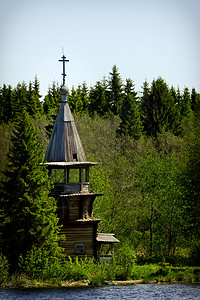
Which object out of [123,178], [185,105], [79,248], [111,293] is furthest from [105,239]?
[185,105]

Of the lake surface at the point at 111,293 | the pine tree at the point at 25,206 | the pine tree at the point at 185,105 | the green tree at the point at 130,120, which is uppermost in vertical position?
the pine tree at the point at 185,105

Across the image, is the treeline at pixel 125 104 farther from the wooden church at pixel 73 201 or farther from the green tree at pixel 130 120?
the wooden church at pixel 73 201

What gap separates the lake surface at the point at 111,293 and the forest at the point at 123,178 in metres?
3.01

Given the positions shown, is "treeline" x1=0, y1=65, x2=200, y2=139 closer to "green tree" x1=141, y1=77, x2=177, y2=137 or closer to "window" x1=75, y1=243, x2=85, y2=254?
"green tree" x1=141, y1=77, x2=177, y2=137

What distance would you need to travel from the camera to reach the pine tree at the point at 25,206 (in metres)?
34.7

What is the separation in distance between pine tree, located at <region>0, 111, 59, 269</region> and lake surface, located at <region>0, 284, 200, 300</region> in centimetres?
348

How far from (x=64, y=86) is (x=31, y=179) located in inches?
373

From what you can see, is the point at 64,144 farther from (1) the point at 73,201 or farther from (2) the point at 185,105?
(2) the point at 185,105

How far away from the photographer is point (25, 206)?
1369 inches

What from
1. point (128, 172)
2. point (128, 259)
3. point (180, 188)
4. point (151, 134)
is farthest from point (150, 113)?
point (128, 259)

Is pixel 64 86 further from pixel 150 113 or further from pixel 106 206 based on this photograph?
pixel 150 113

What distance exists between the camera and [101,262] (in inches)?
1512

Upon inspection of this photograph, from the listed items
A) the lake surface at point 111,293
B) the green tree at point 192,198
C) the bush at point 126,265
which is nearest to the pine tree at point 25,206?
the lake surface at point 111,293

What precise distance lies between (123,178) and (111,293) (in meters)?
21.0
